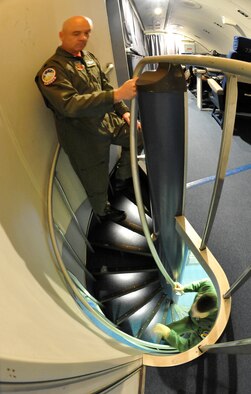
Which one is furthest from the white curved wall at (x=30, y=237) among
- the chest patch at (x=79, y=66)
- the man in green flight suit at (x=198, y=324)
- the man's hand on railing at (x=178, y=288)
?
the man's hand on railing at (x=178, y=288)

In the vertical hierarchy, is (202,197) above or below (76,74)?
below

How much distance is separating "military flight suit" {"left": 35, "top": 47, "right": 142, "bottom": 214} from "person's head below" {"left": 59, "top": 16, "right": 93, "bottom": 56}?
44 mm

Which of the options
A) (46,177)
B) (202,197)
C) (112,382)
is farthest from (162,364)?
(202,197)

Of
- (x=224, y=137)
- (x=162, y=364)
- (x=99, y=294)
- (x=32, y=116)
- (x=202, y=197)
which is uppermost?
(x=32, y=116)

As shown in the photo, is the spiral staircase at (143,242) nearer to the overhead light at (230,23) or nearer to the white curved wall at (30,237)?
the white curved wall at (30,237)

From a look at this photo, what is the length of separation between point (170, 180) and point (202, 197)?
940 mm

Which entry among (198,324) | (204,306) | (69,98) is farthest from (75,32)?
(198,324)

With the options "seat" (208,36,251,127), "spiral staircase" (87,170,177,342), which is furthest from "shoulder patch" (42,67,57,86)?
"seat" (208,36,251,127)

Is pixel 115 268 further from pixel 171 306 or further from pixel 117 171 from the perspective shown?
pixel 117 171

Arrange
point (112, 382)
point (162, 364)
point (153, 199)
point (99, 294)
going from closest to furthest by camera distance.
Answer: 1. point (112, 382)
2. point (162, 364)
3. point (153, 199)
4. point (99, 294)

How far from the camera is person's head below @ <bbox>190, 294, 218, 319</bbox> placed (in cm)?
136

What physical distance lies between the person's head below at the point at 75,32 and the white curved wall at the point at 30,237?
169 mm

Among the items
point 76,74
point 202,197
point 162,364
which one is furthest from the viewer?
point 202,197

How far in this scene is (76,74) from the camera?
136cm
